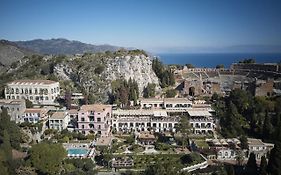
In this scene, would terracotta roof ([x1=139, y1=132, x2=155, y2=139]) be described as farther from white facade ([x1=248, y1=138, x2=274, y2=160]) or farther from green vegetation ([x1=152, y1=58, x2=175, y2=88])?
green vegetation ([x1=152, y1=58, x2=175, y2=88])

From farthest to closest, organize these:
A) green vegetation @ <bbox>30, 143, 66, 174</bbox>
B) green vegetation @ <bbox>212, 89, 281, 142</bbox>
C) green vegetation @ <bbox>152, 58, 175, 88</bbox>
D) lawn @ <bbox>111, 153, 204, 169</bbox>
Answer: green vegetation @ <bbox>152, 58, 175, 88</bbox>
green vegetation @ <bbox>212, 89, 281, 142</bbox>
lawn @ <bbox>111, 153, 204, 169</bbox>
green vegetation @ <bbox>30, 143, 66, 174</bbox>

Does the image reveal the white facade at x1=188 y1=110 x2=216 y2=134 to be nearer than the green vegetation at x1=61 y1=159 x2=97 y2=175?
No

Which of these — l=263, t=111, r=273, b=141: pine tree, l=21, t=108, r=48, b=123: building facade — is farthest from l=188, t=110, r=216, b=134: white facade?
l=21, t=108, r=48, b=123: building facade

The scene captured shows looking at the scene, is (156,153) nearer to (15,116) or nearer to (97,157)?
(97,157)

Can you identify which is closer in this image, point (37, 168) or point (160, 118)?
point (37, 168)

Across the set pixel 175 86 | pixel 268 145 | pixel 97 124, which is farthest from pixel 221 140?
pixel 175 86

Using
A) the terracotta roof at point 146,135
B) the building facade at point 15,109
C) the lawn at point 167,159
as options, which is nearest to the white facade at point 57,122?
the building facade at point 15,109
